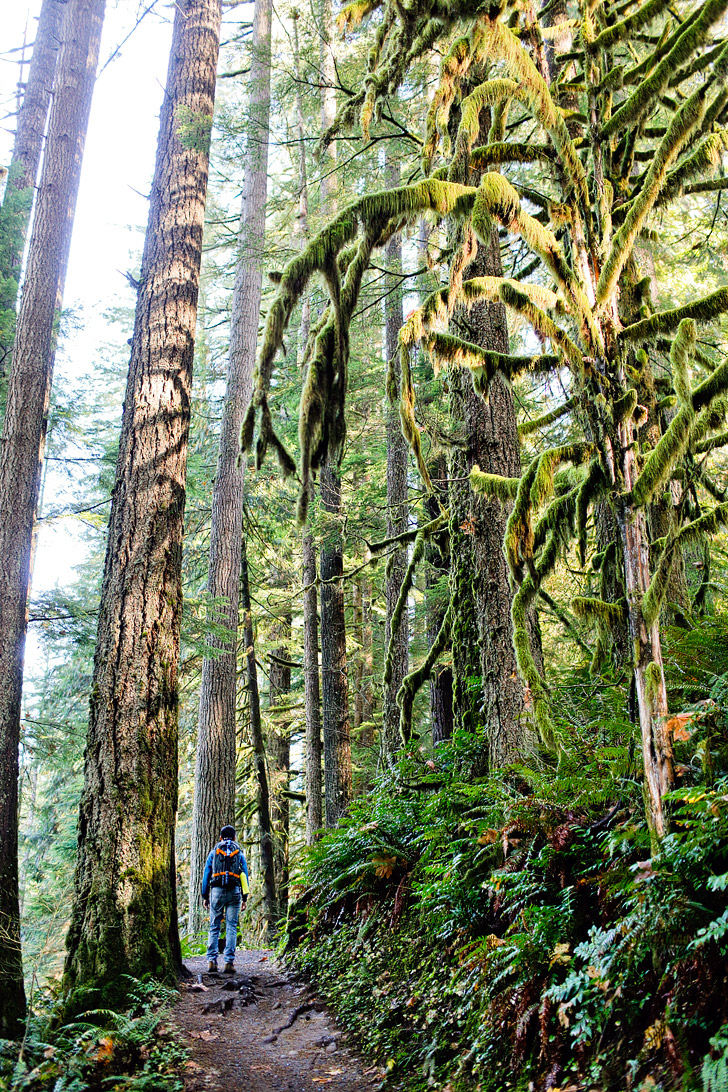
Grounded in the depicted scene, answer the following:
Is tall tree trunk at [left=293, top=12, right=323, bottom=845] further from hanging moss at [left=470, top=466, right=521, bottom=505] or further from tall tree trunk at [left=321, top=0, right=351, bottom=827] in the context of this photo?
hanging moss at [left=470, top=466, right=521, bottom=505]

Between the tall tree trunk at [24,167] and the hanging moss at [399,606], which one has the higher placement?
the tall tree trunk at [24,167]

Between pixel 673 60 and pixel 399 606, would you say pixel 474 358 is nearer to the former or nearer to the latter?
pixel 673 60

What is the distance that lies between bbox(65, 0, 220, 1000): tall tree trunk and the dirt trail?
0.54 metres

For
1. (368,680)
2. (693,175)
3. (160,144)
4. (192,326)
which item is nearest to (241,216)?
(160,144)

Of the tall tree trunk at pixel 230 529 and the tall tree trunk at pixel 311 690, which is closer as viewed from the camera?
the tall tree trunk at pixel 230 529

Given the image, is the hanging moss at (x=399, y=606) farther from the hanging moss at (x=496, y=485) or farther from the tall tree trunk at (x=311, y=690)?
the tall tree trunk at (x=311, y=690)

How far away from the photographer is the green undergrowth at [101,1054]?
12.8 ft

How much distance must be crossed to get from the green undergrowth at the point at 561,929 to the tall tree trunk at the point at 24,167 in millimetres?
9167

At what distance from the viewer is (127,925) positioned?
5.44 m

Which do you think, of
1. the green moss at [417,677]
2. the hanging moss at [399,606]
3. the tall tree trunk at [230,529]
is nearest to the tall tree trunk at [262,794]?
the tall tree trunk at [230,529]

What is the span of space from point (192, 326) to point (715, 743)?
628 cm

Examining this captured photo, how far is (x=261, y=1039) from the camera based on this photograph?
214 inches

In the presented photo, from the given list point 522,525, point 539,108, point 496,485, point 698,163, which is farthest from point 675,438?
point 539,108

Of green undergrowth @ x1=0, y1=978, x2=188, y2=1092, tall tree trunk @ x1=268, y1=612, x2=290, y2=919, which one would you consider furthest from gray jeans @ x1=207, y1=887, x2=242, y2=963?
tall tree trunk @ x1=268, y1=612, x2=290, y2=919
